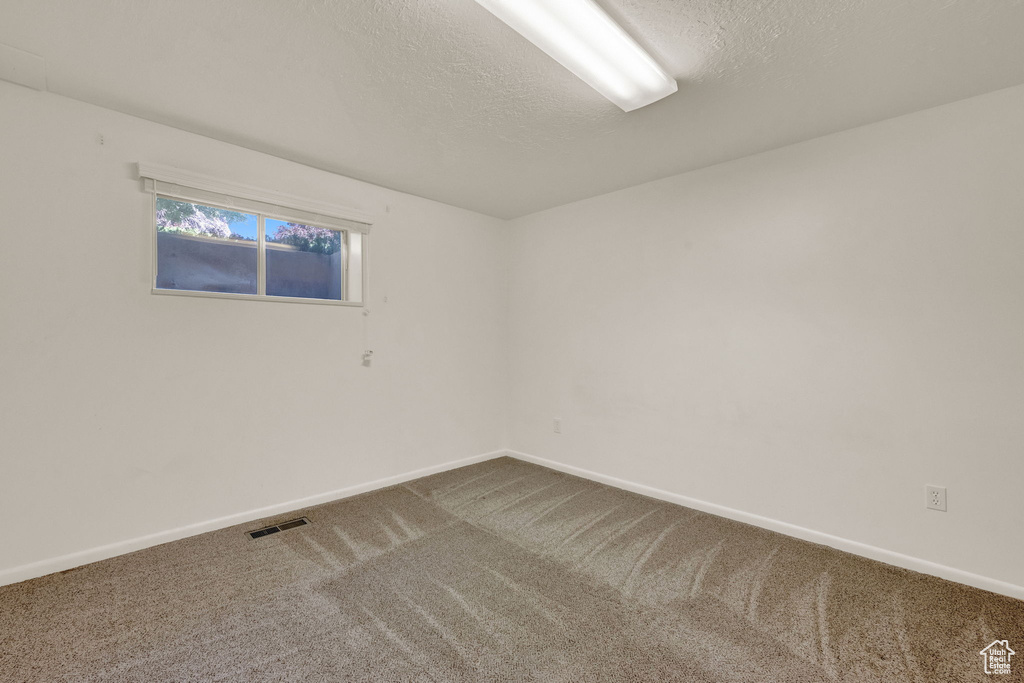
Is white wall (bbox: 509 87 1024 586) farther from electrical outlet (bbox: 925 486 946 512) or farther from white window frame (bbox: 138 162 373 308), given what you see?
white window frame (bbox: 138 162 373 308)

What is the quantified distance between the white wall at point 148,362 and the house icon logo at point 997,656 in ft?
10.6

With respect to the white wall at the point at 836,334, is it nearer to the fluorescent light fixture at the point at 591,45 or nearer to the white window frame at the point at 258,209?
the fluorescent light fixture at the point at 591,45

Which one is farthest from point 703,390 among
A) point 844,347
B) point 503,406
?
point 503,406

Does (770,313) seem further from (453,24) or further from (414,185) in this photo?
(414,185)

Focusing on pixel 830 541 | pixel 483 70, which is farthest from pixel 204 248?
pixel 830 541

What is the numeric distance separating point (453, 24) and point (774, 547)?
3017mm

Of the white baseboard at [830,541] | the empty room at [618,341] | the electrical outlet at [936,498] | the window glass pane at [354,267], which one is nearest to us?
the empty room at [618,341]

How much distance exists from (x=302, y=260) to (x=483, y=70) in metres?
1.92

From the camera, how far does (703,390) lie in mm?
2926

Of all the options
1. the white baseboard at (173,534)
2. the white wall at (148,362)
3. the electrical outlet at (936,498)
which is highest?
the white wall at (148,362)

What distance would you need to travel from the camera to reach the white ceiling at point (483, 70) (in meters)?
1.53

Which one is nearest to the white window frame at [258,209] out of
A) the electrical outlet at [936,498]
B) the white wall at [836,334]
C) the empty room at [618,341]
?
the empty room at [618,341]

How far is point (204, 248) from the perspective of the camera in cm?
259

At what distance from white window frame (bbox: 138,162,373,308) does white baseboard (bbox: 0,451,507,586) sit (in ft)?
4.42
